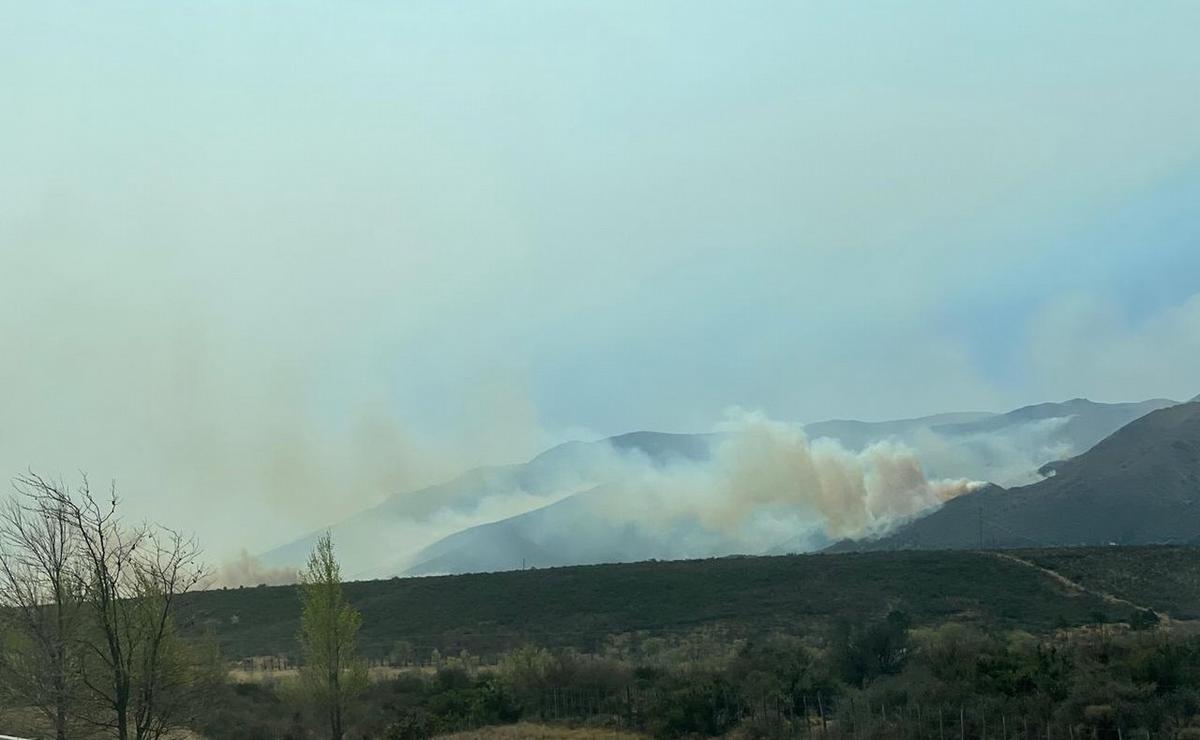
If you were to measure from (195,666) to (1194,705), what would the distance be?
70.9 ft

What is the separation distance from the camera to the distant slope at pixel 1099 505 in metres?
143

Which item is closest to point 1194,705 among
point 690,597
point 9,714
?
point 9,714

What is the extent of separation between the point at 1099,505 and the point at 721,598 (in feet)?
311

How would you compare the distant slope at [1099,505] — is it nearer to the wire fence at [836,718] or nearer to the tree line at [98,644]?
the wire fence at [836,718]

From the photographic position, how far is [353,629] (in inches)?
1458

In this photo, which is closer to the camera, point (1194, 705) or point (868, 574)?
point (1194, 705)

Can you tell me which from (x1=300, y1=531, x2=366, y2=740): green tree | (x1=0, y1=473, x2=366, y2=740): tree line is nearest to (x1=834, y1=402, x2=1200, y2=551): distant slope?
(x1=300, y1=531, x2=366, y2=740): green tree

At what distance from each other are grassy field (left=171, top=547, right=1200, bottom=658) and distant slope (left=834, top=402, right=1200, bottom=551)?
197 ft

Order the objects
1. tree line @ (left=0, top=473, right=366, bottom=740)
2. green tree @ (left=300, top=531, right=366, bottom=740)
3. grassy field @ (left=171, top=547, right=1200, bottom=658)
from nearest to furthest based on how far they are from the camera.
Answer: tree line @ (left=0, top=473, right=366, bottom=740)
green tree @ (left=300, top=531, right=366, bottom=740)
grassy field @ (left=171, top=547, right=1200, bottom=658)

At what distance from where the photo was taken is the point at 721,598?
79125 mm

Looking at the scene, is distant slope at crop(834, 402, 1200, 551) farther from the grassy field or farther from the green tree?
the green tree

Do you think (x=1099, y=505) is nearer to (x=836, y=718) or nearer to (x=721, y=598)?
(x=721, y=598)

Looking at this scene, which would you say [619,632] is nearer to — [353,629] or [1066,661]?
[353,629]

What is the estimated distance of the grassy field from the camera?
67.1m
